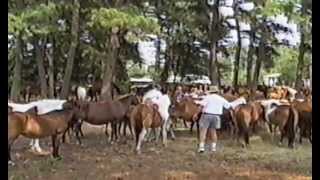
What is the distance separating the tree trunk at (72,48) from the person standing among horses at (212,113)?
1.08 m

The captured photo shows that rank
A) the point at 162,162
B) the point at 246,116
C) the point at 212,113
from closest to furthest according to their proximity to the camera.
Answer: the point at 162,162, the point at 212,113, the point at 246,116

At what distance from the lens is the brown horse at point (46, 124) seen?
12.3ft

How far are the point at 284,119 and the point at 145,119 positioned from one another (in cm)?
122

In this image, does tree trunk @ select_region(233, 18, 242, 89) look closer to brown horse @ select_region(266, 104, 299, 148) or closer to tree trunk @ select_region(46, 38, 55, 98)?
brown horse @ select_region(266, 104, 299, 148)

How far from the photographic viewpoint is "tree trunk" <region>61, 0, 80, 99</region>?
409 cm

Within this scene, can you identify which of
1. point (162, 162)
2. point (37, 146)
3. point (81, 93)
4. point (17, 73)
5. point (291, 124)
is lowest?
point (162, 162)

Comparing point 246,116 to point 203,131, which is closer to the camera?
point 203,131

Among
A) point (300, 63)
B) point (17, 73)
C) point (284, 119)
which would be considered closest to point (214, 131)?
point (284, 119)

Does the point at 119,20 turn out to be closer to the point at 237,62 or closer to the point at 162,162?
the point at 237,62

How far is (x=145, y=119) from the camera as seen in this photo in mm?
4629

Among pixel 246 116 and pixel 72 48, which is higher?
pixel 72 48

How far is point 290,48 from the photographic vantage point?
13.7 feet

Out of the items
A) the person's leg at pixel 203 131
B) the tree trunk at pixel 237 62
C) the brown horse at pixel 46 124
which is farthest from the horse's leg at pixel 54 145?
the tree trunk at pixel 237 62
